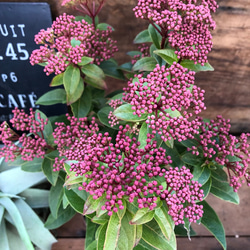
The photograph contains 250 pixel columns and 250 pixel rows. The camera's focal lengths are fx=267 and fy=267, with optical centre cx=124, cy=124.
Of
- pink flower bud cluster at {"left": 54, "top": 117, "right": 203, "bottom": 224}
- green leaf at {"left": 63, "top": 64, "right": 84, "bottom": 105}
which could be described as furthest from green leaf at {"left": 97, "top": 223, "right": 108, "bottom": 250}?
green leaf at {"left": 63, "top": 64, "right": 84, "bottom": 105}

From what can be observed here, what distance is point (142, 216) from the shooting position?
513mm

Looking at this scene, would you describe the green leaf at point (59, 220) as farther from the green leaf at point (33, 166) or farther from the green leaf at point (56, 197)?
the green leaf at point (33, 166)

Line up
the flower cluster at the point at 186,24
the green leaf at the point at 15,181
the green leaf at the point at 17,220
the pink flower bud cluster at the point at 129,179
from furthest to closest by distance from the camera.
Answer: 1. the green leaf at the point at 15,181
2. the green leaf at the point at 17,220
3. the flower cluster at the point at 186,24
4. the pink flower bud cluster at the point at 129,179

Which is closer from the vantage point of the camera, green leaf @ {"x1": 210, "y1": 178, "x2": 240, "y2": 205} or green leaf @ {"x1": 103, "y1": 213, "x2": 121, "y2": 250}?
green leaf @ {"x1": 103, "y1": 213, "x2": 121, "y2": 250}

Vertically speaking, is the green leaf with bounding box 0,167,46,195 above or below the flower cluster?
below

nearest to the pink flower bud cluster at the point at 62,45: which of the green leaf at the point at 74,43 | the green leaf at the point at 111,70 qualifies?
the green leaf at the point at 74,43

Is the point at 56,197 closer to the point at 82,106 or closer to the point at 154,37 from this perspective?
the point at 82,106

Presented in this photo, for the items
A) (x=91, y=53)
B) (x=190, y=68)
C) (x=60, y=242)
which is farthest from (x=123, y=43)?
(x=60, y=242)

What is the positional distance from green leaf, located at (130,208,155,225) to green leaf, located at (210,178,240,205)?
27 cm

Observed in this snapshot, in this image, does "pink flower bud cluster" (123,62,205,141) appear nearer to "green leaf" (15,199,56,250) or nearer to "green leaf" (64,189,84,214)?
"green leaf" (64,189,84,214)

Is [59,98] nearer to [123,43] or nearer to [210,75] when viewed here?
[123,43]

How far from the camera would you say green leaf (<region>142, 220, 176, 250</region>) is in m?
0.59

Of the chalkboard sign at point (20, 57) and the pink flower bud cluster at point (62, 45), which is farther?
the chalkboard sign at point (20, 57)

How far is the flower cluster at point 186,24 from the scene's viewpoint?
599 millimetres
